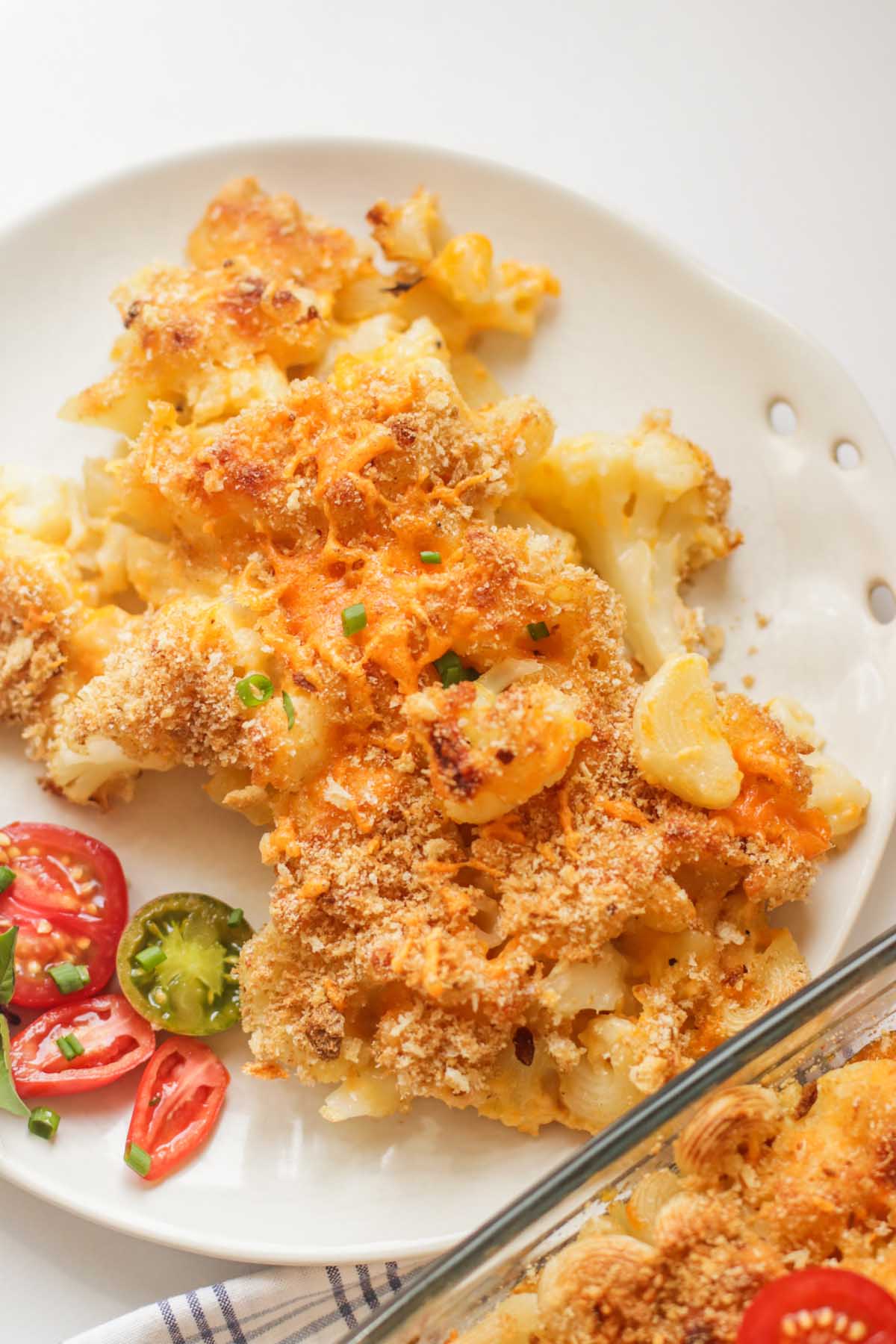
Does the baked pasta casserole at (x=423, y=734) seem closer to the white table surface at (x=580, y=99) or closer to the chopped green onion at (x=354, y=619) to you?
the chopped green onion at (x=354, y=619)

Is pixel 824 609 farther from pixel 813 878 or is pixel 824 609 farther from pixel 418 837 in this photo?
pixel 418 837

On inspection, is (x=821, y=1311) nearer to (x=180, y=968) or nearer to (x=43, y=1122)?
(x=180, y=968)

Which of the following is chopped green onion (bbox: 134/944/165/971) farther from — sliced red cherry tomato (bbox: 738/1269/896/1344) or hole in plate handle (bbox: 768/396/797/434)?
hole in plate handle (bbox: 768/396/797/434)

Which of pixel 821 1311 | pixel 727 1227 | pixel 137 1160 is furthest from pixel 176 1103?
pixel 821 1311

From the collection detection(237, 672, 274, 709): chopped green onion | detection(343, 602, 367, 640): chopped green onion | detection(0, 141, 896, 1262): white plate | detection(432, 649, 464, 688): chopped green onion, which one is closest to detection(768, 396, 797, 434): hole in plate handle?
detection(0, 141, 896, 1262): white plate

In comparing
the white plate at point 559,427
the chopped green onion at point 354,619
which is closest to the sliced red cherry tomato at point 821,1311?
the white plate at point 559,427
